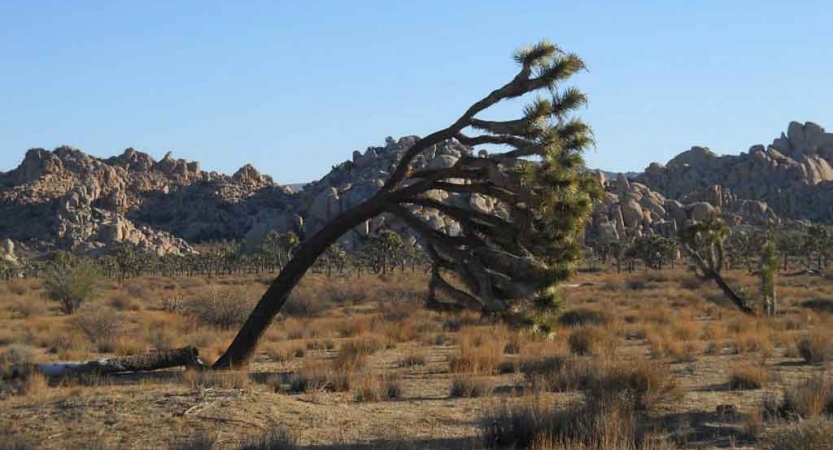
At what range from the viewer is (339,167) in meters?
126

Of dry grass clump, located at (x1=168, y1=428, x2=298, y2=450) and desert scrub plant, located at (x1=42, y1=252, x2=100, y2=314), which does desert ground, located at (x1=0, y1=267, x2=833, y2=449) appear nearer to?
dry grass clump, located at (x1=168, y1=428, x2=298, y2=450)

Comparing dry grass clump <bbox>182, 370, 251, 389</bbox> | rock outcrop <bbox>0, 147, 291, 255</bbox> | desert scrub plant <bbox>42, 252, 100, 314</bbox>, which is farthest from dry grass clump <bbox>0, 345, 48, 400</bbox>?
rock outcrop <bbox>0, 147, 291, 255</bbox>

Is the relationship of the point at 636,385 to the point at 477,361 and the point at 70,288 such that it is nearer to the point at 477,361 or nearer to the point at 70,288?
the point at 477,361

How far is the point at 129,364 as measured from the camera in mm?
13633

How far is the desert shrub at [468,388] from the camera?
465 inches

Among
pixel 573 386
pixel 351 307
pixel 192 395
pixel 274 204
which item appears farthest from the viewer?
pixel 274 204

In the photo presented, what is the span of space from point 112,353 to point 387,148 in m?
104

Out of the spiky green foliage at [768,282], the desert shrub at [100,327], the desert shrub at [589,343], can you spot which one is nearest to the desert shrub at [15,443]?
the desert shrub at [589,343]

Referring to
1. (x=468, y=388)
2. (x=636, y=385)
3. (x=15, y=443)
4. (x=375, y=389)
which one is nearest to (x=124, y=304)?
(x=375, y=389)

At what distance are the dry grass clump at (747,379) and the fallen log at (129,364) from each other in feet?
26.1

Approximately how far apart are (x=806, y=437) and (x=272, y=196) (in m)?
144

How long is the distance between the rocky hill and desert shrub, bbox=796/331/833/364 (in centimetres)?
7965

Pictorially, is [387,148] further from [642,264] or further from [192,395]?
[192,395]

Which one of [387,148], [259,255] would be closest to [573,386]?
[259,255]
